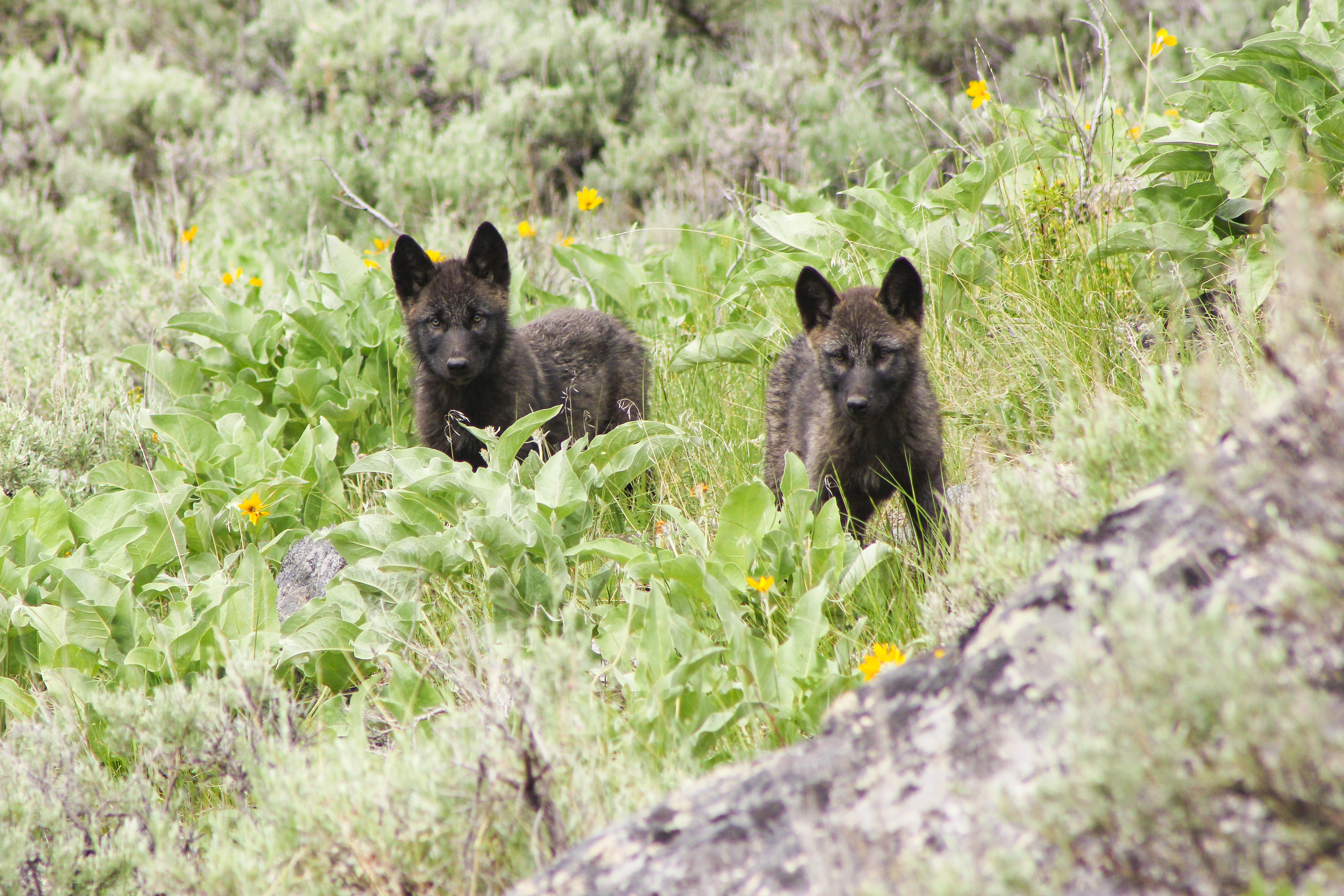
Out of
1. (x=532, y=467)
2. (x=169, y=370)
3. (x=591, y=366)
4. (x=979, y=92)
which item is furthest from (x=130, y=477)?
(x=979, y=92)

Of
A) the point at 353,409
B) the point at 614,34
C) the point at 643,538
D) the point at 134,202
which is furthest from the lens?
the point at 614,34

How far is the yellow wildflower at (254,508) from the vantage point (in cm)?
445

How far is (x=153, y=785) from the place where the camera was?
305cm

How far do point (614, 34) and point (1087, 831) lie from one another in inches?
450

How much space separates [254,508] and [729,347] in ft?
8.26

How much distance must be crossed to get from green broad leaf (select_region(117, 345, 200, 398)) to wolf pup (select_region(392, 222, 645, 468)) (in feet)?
4.08

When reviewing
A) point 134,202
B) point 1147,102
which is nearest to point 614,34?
point 134,202

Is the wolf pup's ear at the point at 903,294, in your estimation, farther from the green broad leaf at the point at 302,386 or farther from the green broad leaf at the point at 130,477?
the green broad leaf at the point at 130,477

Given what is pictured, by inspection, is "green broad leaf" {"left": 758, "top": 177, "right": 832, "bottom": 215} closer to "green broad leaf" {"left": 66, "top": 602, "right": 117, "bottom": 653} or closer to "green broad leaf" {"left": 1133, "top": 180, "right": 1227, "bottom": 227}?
"green broad leaf" {"left": 1133, "top": 180, "right": 1227, "bottom": 227}

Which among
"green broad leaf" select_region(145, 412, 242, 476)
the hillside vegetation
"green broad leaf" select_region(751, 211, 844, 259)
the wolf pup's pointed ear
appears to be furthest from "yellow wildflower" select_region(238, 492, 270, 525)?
"green broad leaf" select_region(751, 211, 844, 259)

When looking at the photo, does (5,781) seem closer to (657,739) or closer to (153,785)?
(153,785)

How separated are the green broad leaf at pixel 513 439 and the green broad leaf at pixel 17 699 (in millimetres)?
1775

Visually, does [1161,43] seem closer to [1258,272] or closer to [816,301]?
[1258,272]

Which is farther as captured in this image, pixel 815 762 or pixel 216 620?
pixel 216 620
